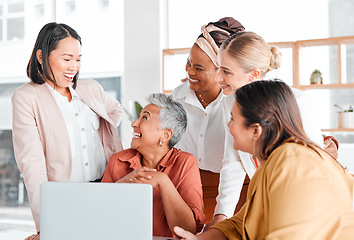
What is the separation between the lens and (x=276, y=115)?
1.33 meters

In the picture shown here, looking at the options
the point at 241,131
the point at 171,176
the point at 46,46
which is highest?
the point at 46,46

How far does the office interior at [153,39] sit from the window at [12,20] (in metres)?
0.02

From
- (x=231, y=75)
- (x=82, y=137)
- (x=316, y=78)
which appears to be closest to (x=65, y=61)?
(x=82, y=137)

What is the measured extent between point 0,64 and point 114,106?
4141 millimetres

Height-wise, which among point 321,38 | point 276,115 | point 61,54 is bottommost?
point 276,115

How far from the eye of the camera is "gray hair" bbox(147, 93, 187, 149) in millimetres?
2078

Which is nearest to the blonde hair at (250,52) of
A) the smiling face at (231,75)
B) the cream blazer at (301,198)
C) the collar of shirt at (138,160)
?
the smiling face at (231,75)

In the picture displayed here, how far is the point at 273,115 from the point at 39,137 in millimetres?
1129

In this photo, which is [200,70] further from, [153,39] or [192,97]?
[153,39]

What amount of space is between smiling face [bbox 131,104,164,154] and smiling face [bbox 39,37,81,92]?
385 mm

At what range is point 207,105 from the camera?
2410mm

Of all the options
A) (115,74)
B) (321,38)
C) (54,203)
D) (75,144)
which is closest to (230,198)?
(75,144)

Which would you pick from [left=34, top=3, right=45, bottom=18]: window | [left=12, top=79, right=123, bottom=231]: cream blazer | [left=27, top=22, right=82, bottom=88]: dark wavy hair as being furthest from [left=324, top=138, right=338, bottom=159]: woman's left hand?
[left=34, top=3, right=45, bottom=18]: window

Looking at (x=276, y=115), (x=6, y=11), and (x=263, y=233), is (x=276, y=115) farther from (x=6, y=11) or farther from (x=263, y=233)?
(x=6, y=11)
